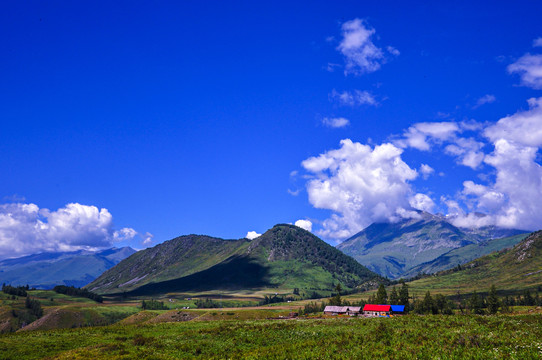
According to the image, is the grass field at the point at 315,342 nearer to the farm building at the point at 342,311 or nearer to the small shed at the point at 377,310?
the small shed at the point at 377,310

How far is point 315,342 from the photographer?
68.9 meters

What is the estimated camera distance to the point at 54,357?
65.1 m

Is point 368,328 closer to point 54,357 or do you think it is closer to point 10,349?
point 54,357

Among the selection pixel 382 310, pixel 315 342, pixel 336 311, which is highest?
pixel 315 342

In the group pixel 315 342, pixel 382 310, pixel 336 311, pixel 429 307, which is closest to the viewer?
pixel 315 342

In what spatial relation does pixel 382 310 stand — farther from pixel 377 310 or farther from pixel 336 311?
pixel 336 311

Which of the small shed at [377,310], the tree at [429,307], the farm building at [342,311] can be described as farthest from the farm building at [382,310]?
the tree at [429,307]

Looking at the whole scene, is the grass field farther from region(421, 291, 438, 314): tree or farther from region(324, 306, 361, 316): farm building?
region(421, 291, 438, 314): tree

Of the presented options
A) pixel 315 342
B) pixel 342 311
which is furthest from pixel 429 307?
pixel 315 342

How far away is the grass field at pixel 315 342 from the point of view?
2188 inches

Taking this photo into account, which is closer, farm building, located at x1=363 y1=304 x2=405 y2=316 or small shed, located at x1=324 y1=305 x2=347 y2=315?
farm building, located at x1=363 y1=304 x2=405 y2=316

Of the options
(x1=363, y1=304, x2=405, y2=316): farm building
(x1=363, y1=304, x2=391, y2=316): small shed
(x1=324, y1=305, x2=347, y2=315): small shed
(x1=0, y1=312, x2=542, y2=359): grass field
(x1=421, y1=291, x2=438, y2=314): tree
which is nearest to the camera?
(x1=0, y1=312, x2=542, y2=359): grass field

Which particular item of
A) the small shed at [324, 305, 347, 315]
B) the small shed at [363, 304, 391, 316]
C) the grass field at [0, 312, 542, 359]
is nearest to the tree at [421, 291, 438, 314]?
the small shed at [363, 304, 391, 316]

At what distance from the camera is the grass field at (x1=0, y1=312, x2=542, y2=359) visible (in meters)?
55.6
